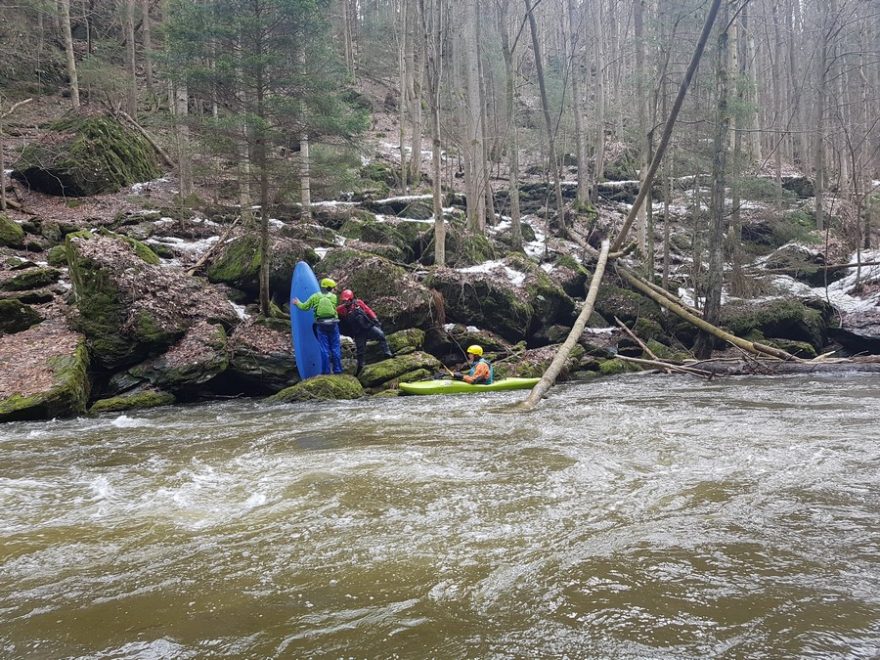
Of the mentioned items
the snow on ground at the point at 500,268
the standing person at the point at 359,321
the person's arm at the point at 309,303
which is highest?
the snow on ground at the point at 500,268

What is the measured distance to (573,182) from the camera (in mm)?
28312

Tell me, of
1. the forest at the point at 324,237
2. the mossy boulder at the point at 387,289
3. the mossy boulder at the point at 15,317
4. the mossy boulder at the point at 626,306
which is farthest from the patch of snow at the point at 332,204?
the mossy boulder at the point at 15,317

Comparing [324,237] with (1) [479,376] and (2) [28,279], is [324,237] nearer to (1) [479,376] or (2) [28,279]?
(2) [28,279]

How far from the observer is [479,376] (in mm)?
10555

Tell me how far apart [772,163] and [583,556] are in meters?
33.4

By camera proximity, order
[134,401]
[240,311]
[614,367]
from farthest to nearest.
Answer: [614,367]
[240,311]
[134,401]

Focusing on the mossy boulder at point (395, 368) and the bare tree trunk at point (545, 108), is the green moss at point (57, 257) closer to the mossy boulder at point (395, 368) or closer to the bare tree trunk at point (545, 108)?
the mossy boulder at point (395, 368)

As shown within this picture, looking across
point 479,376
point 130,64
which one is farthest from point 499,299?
point 130,64

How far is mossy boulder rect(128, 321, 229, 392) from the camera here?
995cm

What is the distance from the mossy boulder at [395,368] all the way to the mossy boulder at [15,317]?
5780 mm

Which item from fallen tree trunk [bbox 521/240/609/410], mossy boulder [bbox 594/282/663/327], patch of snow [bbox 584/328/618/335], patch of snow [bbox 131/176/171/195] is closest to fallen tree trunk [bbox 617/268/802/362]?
mossy boulder [bbox 594/282/663/327]

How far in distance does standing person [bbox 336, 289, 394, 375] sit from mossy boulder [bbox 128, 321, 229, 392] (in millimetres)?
2318

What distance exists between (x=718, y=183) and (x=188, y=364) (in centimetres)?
1150

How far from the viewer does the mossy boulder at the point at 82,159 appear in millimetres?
16812
